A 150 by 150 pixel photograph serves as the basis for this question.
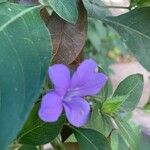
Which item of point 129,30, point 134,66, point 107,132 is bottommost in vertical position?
point 134,66

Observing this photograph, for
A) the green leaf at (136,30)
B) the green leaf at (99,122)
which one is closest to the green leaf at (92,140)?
the green leaf at (99,122)

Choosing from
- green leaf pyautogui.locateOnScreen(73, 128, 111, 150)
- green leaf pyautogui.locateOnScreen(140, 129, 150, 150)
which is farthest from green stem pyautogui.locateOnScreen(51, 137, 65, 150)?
green leaf pyautogui.locateOnScreen(140, 129, 150, 150)

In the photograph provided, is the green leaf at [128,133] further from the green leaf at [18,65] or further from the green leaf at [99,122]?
the green leaf at [18,65]

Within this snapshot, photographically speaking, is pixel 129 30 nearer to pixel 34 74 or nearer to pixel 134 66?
pixel 34 74

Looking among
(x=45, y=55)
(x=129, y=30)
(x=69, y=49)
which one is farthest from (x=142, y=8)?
(x=45, y=55)

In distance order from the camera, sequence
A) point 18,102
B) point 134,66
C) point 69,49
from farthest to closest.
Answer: point 134,66, point 69,49, point 18,102

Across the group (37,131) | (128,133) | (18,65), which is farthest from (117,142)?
(18,65)

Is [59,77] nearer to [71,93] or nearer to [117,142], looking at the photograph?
[71,93]
